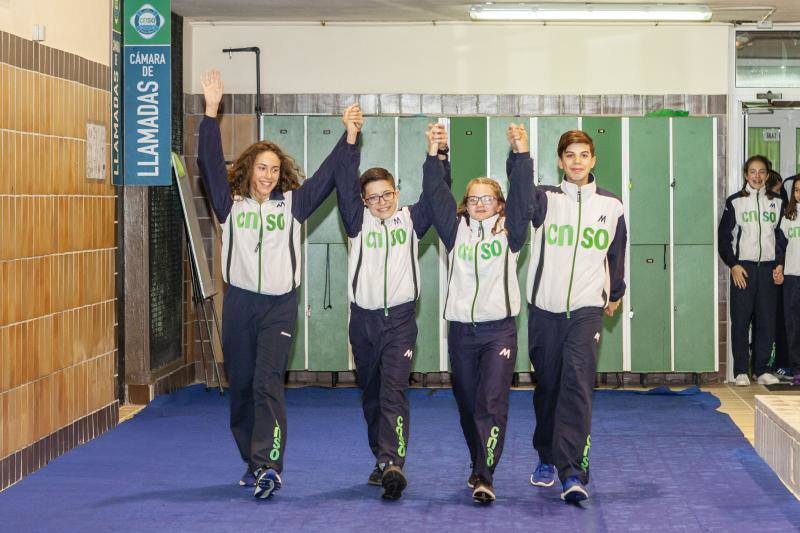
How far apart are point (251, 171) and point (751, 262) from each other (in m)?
5.06

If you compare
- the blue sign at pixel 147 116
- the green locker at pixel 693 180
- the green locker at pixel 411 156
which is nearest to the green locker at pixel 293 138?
the green locker at pixel 411 156

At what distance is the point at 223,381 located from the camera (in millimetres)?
9375

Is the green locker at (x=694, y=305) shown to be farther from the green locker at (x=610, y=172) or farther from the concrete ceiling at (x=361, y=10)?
the concrete ceiling at (x=361, y=10)

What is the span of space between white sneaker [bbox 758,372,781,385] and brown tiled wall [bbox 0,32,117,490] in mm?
4931

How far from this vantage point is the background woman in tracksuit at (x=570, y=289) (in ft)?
17.0

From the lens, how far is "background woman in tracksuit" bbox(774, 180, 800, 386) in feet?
29.8

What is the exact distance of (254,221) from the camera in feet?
17.6

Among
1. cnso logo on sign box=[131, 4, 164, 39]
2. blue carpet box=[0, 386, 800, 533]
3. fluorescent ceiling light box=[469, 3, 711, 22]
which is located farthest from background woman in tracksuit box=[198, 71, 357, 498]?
fluorescent ceiling light box=[469, 3, 711, 22]

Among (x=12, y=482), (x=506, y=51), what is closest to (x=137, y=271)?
(x=12, y=482)

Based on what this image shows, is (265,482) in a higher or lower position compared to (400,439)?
lower

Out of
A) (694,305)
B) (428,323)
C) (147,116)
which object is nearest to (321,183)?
(147,116)

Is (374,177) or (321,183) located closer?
(321,183)

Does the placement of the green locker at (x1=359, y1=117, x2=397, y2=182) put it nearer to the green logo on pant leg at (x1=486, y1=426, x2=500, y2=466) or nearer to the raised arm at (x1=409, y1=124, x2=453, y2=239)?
the raised arm at (x1=409, y1=124, x2=453, y2=239)

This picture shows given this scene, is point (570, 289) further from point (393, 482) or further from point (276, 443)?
point (276, 443)
